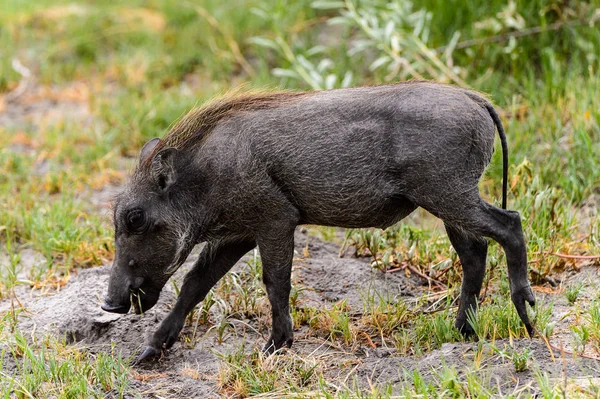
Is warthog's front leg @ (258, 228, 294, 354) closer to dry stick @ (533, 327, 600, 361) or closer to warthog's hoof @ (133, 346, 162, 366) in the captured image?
warthog's hoof @ (133, 346, 162, 366)

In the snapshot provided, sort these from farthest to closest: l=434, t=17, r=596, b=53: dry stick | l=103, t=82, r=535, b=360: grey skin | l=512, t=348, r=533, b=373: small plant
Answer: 1. l=434, t=17, r=596, b=53: dry stick
2. l=103, t=82, r=535, b=360: grey skin
3. l=512, t=348, r=533, b=373: small plant

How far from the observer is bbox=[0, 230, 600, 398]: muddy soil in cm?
391

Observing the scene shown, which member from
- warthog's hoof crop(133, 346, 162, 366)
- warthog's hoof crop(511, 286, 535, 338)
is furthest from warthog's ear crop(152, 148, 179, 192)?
warthog's hoof crop(511, 286, 535, 338)

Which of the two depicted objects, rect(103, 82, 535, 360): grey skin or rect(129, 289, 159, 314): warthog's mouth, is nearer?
rect(103, 82, 535, 360): grey skin

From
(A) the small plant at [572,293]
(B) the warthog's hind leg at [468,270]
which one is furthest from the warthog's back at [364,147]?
(A) the small plant at [572,293]

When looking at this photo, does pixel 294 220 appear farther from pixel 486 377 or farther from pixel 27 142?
pixel 27 142

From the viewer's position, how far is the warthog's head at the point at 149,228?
169 inches

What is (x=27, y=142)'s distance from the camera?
7785mm

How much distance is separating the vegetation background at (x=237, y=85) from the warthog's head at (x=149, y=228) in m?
0.42

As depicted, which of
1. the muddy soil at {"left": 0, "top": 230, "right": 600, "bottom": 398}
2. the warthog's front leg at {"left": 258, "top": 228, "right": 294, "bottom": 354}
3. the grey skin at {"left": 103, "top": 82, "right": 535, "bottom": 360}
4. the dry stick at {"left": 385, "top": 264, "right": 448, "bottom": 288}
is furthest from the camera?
the dry stick at {"left": 385, "top": 264, "right": 448, "bottom": 288}

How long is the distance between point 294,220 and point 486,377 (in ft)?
3.73

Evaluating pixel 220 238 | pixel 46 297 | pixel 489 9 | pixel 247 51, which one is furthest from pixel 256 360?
pixel 247 51

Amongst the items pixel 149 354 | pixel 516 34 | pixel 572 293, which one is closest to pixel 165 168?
pixel 149 354

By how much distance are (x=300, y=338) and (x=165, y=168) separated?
1112 mm
